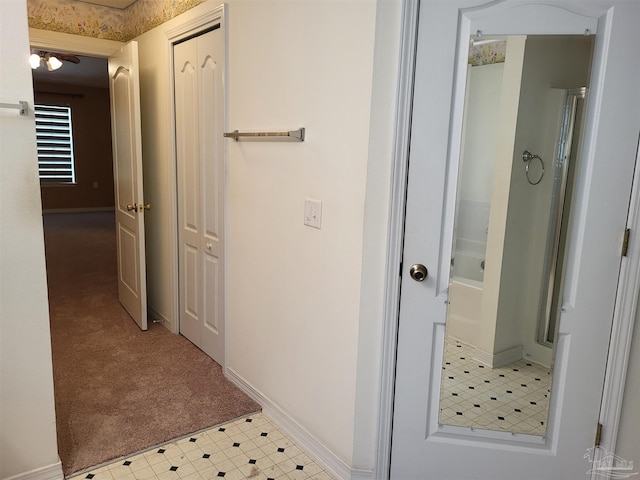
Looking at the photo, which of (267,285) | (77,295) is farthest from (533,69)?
(77,295)

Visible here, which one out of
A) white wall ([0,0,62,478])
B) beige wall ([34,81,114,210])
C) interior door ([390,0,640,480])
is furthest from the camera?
beige wall ([34,81,114,210])

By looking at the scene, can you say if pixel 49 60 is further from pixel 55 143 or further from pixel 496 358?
pixel 496 358

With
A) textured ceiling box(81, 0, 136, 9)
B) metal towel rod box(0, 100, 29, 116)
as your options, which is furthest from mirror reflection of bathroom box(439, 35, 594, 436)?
textured ceiling box(81, 0, 136, 9)

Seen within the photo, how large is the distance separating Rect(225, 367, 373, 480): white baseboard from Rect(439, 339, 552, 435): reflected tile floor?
0.47m

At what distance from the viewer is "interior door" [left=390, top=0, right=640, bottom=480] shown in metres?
1.58

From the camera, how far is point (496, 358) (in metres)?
1.88

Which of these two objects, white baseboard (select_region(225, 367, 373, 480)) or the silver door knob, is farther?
white baseboard (select_region(225, 367, 373, 480))

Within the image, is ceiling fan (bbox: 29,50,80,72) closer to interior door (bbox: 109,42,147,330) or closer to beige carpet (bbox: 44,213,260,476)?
interior door (bbox: 109,42,147,330)

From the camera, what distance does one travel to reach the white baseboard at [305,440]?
2.03 m

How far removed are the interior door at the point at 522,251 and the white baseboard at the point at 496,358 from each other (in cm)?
14

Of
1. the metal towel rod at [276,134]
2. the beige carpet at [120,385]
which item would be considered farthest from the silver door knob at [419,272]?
the beige carpet at [120,385]

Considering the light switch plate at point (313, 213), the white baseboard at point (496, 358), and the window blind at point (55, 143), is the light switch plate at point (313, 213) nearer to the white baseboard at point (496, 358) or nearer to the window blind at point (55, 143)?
the white baseboard at point (496, 358)

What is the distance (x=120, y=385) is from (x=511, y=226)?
90.6 inches

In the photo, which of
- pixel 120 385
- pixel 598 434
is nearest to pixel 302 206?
pixel 598 434
